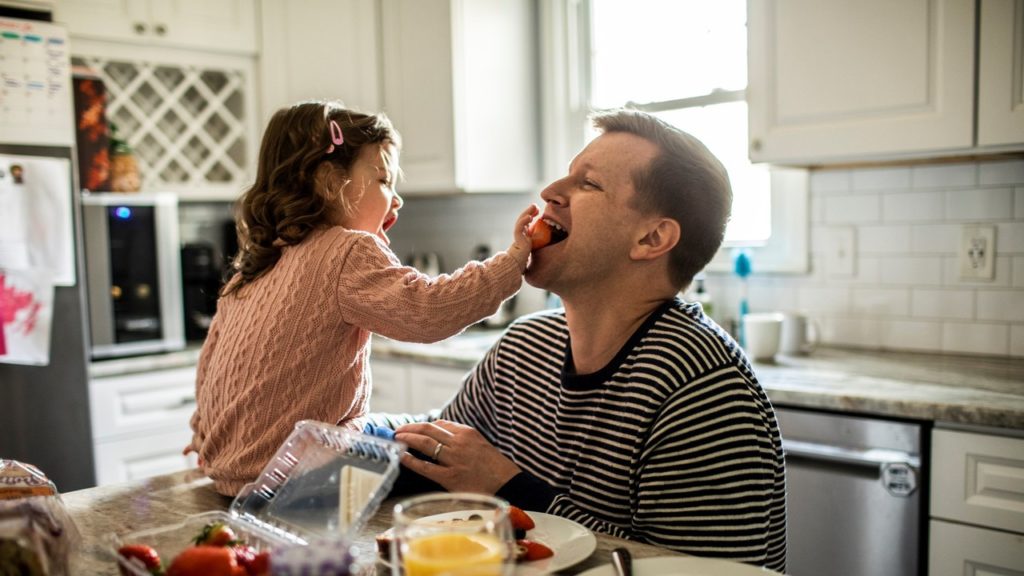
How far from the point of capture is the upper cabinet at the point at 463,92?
9.99ft

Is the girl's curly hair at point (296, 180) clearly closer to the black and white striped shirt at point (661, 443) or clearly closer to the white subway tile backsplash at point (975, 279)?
the black and white striped shirt at point (661, 443)

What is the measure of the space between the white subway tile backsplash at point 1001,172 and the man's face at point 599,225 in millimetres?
1375

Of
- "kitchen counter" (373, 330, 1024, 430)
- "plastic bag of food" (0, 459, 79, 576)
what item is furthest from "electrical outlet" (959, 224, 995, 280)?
"plastic bag of food" (0, 459, 79, 576)

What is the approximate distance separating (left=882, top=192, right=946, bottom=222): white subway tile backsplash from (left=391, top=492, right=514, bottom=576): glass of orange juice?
2113 mm

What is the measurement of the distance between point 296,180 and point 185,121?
205 centimetres

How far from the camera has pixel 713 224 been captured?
144cm

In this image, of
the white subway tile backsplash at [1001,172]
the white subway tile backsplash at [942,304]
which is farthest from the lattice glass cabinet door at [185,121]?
the white subway tile backsplash at [1001,172]

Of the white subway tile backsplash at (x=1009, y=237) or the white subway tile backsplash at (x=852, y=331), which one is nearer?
the white subway tile backsplash at (x=1009, y=237)

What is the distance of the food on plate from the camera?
1456 millimetres

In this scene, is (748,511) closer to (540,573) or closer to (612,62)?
(540,573)

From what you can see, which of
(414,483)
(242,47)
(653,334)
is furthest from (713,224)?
(242,47)

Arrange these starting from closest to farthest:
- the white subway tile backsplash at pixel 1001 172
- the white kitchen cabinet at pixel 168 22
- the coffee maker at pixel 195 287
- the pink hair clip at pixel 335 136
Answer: the pink hair clip at pixel 335 136, the white subway tile backsplash at pixel 1001 172, the white kitchen cabinet at pixel 168 22, the coffee maker at pixel 195 287

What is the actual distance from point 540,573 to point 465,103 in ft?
7.90

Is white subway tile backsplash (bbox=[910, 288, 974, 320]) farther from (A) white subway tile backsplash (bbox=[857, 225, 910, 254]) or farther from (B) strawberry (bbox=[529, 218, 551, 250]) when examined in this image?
(B) strawberry (bbox=[529, 218, 551, 250])
